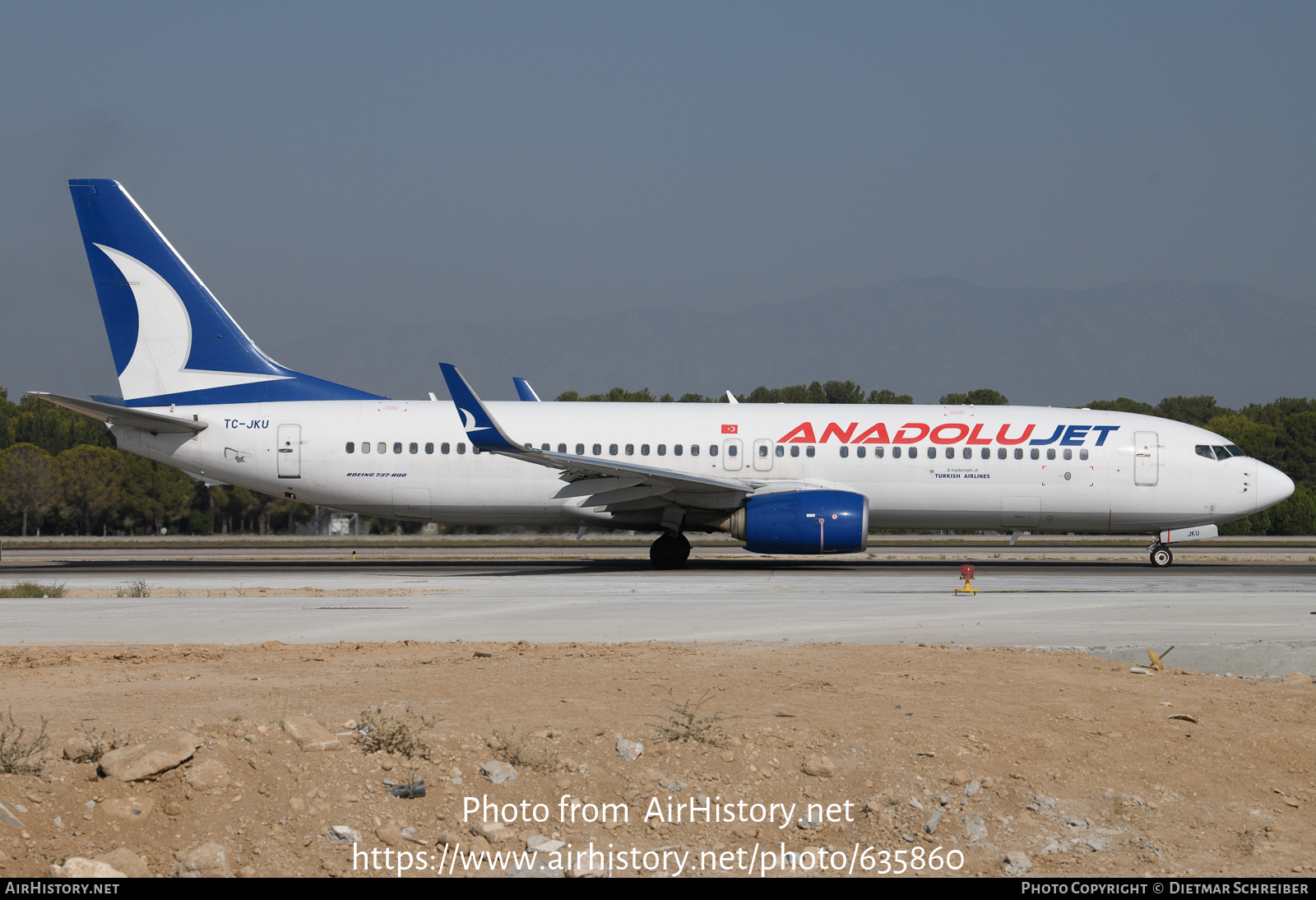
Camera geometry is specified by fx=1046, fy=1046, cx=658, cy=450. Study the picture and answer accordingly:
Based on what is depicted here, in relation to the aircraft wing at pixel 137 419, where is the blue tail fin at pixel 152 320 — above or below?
above

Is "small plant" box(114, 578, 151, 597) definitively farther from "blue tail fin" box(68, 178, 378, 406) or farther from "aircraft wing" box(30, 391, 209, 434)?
"blue tail fin" box(68, 178, 378, 406)

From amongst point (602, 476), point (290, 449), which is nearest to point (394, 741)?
point (602, 476)

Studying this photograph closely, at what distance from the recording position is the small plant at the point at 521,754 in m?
6.14

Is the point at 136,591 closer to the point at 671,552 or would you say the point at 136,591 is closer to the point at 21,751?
the point at 671,552

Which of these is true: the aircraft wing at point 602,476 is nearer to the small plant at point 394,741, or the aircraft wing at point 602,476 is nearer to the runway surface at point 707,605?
the runway surface at point 707,605

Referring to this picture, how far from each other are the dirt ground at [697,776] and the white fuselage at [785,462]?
14813 mm

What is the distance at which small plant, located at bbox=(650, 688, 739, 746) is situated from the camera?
6.59m

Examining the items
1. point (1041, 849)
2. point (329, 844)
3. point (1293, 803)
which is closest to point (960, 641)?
point (1293, 803)

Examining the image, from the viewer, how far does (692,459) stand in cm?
2370

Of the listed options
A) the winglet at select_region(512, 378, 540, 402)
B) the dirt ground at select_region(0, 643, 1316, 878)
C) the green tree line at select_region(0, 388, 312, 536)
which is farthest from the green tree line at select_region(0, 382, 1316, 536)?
the dirt ground at select_region(0, 643, 1316, 878)

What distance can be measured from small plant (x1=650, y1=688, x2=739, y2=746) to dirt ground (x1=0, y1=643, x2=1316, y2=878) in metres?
0.03

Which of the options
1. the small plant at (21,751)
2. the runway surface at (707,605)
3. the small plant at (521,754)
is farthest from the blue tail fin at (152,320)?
the small plant at (521,754)

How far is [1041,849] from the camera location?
223 inches

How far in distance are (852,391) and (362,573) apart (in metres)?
57.2
